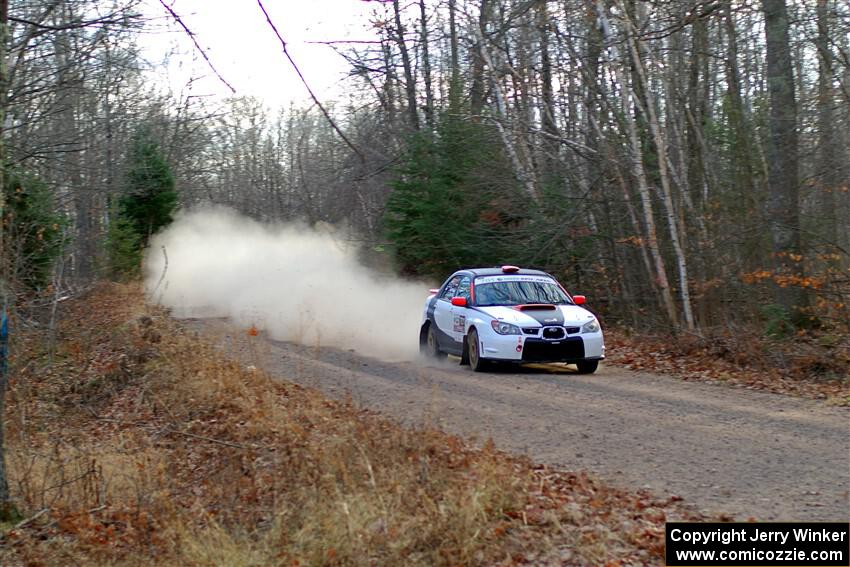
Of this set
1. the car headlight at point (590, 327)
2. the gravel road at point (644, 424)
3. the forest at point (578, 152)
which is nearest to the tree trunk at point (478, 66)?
the forest at point (578, 152)

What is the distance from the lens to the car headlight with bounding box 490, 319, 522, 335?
47.7ft

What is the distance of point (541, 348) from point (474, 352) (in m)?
1.27

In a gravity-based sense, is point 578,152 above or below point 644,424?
above

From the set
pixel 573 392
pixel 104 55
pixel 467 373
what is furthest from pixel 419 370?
pixel 104 55

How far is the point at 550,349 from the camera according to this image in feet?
47.6

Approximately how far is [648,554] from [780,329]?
11769 millimetres

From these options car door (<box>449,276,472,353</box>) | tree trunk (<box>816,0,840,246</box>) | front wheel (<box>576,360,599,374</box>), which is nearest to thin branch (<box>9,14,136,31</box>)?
car door (<box>449,276,472,353</box>)

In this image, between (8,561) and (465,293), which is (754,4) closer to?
(465,293)

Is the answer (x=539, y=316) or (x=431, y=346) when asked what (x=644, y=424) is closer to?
(x=539, y=316)

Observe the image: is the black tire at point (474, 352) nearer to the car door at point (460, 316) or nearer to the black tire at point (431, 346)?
the car door at point (460, 316)

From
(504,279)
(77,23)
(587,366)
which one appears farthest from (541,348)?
(77,23)

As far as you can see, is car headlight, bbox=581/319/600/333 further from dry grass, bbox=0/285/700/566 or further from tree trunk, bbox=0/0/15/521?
tree trunk, bbox=0/0/15/521

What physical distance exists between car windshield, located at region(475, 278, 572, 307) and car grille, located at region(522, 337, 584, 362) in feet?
4.23

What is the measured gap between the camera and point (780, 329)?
16531 millimetres
